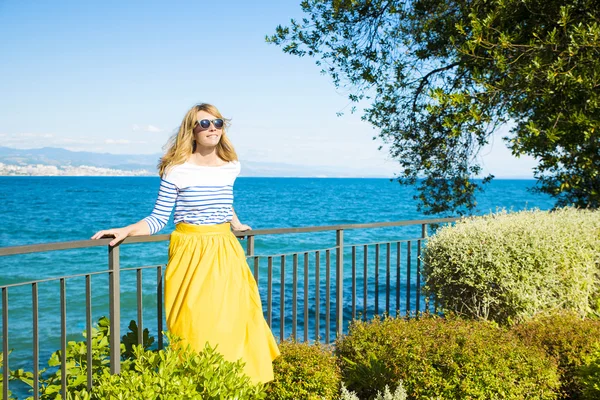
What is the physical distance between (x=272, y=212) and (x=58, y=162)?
195 feet

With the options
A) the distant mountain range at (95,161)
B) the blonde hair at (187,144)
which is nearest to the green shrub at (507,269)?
the blonde hair at (187,144)

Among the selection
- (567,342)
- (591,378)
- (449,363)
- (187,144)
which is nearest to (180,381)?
(187,144)

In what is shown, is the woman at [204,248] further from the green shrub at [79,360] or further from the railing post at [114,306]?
the green shrub at [79,360]

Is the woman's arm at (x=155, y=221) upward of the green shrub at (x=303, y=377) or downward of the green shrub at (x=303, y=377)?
upward

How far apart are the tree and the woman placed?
284cm

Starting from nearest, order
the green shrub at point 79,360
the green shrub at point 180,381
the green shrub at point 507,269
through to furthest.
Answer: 1. the green shrub at point 180,381
2. the green shrub at point 79,360
3. the green shrub at point 507,269

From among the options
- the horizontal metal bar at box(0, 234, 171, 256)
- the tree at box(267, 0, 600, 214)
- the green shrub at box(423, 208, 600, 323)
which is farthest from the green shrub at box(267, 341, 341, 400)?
the tree at box(267, 0, 600, 214)

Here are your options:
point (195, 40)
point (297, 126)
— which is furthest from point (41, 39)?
point (195, 40)

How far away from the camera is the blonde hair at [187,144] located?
2859 mm

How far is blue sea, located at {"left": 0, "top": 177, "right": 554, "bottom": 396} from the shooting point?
536 inches

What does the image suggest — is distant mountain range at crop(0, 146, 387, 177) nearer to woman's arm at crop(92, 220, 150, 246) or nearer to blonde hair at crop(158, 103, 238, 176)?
blonde hair at crop(158, 103, 238, 176)

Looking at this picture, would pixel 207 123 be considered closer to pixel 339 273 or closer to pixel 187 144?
pixel 187 144

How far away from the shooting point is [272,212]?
136 feet

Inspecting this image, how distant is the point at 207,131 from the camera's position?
9.66 ft
